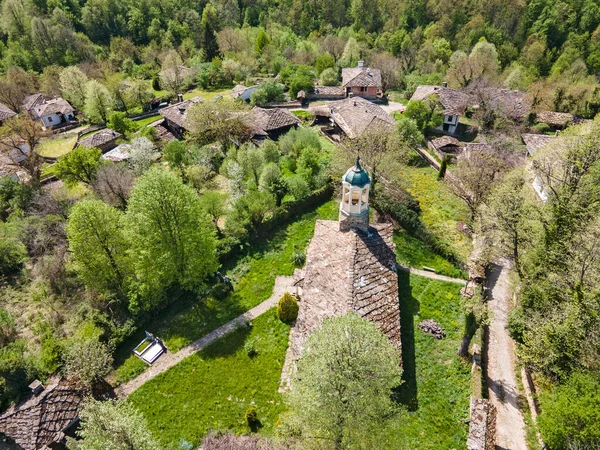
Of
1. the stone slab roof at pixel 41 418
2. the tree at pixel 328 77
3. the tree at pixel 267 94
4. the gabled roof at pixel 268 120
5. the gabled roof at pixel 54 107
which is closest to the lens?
the stone slab roof at pixel 41 418

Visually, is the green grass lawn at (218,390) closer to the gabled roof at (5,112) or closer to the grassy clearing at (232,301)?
the grassy clearing at (232,301)

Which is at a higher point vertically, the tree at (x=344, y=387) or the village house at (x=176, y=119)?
the tree at (x=344, y=387)

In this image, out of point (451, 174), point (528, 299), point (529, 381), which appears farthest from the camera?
point (451, 174)

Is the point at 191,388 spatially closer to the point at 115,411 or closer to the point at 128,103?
the point at 115,411

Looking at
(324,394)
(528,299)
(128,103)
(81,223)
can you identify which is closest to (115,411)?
(324,394)

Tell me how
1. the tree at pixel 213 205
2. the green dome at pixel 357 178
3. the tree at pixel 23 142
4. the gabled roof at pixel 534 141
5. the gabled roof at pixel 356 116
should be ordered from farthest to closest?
the gabled roof at pixel 356 116, the tree at pixel 23 142, the gabled roof at pixel 534 141, the tree at pixel 213 205, the green dome at pixel 357 178

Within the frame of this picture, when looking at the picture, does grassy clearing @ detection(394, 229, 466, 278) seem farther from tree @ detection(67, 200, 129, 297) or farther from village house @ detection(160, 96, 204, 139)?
village house @ detection(160, 96, 204, 139)

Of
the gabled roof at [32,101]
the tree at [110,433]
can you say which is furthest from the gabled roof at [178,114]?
the tree at [110,433]
